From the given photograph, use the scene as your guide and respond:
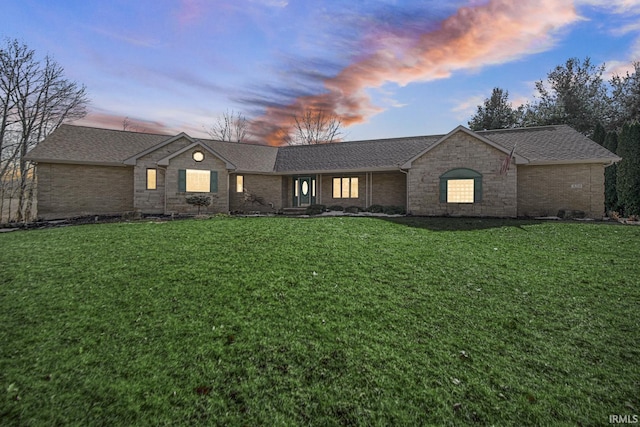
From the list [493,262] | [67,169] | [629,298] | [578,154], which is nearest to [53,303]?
[493,262]

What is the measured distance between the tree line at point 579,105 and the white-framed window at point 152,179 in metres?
28.3

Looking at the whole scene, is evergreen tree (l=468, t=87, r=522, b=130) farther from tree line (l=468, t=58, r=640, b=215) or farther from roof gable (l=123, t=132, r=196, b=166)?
roof gable (l=123, t=132, r=196, b=166)

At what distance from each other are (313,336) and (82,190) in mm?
18812

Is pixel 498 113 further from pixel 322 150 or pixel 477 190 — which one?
pixel 477 190

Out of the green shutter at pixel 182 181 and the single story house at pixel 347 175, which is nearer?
the single story house at pixel 347 175

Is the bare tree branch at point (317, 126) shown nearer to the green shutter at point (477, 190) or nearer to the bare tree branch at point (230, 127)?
the bare tree branch at point (230, 127)

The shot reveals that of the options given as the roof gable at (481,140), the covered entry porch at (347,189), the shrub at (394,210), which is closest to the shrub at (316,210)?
the covered entry porch at (347,189)

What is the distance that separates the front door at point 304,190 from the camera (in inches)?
848

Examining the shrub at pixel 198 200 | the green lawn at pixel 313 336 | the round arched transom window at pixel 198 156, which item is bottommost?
the green lawn at pixel 313 336

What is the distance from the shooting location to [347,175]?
20469 millimetres

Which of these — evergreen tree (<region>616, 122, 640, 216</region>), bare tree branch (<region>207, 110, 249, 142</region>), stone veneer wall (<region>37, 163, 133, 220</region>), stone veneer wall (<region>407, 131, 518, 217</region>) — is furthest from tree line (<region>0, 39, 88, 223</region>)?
evergreen tree (<region>616, 122, 640, 216</region>)

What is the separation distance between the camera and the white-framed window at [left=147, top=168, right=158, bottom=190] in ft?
55.8

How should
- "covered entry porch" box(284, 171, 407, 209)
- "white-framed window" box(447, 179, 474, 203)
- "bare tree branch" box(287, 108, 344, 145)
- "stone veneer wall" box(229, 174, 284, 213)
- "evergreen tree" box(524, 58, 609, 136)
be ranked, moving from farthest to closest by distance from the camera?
"bare tree branch" box(287, 108, 344, 145) → "evergreen tree" box(524, 58, 609, 136) → "stone veneer wall" box(229, 174, 284, 213) → "covered entry porch" box(284, 171, 407, 209) → "white-framed window" box(447, 179, 474, 203)

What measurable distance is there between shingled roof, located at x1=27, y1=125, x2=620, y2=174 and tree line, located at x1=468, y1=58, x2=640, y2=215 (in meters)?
5.92
